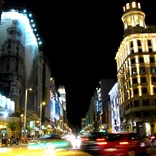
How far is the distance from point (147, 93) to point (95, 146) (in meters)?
67.6

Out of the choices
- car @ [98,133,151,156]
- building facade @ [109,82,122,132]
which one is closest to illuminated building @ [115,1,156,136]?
building facade @ [109,82,122,132]

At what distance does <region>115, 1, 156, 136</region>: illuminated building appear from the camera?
82188 millimetres

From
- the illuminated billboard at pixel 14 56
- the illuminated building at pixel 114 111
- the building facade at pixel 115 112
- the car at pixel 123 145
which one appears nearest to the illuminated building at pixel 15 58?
the illuminated billboard at pixel 14 56

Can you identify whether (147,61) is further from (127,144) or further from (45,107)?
(127,144)

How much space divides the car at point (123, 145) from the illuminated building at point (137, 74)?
62771 millimetres

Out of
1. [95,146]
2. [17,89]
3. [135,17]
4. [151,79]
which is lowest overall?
[95,146]

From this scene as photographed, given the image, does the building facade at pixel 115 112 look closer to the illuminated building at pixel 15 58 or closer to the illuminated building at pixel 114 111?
the illuminated building at pixel 114 111

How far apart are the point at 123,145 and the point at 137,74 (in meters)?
71.6

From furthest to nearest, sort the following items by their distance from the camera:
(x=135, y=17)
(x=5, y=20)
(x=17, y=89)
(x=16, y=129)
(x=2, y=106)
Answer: (x=135, y=17)
(x=5, y=20)
(x=17, y=89)
(x=16, y=129)
(x=2, y=106)

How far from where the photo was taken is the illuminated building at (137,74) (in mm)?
82188

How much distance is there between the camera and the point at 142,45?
91.4 meters

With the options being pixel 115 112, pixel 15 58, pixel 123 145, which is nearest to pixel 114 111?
pixel 115 112

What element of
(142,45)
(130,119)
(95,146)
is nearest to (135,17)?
(142,45)

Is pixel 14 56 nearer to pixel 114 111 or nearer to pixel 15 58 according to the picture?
pixel 15 58
